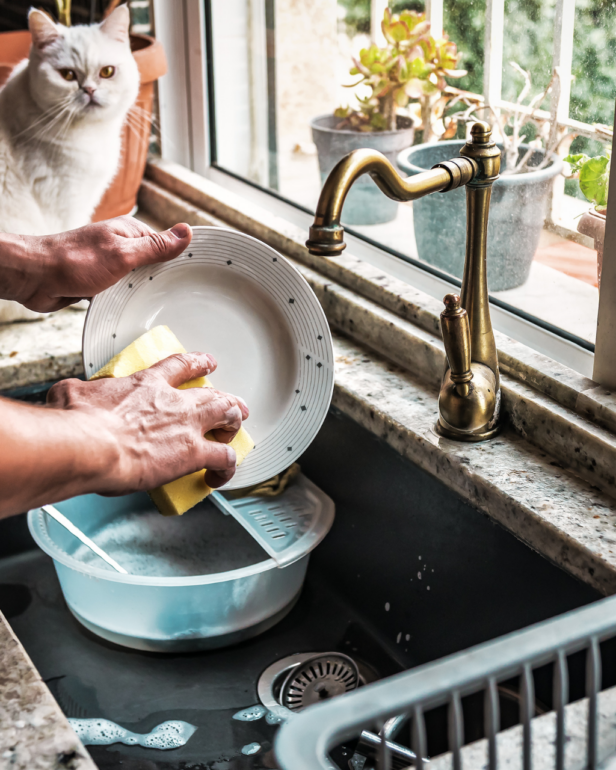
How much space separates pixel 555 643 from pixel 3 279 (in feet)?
2.30

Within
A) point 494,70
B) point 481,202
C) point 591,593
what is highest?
point 494,70

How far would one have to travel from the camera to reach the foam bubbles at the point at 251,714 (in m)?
0.88

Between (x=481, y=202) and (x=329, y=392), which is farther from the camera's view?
(x=329, y=392)

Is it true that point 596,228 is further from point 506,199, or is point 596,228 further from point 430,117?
point 430,117

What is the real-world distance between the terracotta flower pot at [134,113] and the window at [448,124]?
170mm

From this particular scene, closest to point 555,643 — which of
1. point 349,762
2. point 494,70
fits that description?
point 349,762

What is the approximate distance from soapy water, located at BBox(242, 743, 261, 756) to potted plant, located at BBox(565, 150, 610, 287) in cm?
60

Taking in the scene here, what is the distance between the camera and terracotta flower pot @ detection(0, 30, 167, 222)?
1.36 metres

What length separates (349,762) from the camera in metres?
0.82

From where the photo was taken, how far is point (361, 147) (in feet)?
4.09

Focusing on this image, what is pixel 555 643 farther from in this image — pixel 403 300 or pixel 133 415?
pixel 403 300

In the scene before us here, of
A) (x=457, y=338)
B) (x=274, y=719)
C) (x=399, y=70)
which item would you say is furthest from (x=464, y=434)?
(x=399, y=70)

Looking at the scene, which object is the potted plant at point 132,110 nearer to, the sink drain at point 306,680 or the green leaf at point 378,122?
the green leaf at point 378,122

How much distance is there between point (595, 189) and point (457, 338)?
24 centimetres
